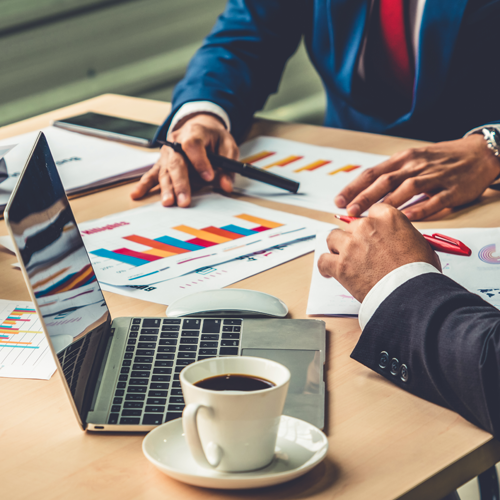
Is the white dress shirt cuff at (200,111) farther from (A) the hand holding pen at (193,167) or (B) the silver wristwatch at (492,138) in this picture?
(B) the silver wristwatch at (492,138)

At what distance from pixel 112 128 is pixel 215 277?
2.44ft

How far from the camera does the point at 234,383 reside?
1.51 feet

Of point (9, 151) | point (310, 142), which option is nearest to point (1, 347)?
point (9, 151)

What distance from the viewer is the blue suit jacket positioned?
4.00 ft

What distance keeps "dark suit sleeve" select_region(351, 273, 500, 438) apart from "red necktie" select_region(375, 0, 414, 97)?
34.3 inches

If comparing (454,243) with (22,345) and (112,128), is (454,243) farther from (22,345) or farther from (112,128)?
(112,128)

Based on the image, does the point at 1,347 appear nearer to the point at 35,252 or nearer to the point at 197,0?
the point at 35,252

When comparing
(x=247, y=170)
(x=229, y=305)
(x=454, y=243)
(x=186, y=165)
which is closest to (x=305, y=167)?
(x=247, y=170)

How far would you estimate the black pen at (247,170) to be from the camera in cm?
106

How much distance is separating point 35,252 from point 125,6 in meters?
2.19

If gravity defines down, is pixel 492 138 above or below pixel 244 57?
below

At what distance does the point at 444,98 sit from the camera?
51.9 inches

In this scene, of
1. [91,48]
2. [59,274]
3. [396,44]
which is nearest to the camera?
[59,274]

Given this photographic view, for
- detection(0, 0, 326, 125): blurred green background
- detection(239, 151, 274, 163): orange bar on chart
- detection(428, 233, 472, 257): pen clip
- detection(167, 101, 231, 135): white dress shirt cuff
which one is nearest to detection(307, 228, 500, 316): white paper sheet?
detection(428, 233, 472, 257): pen clip
